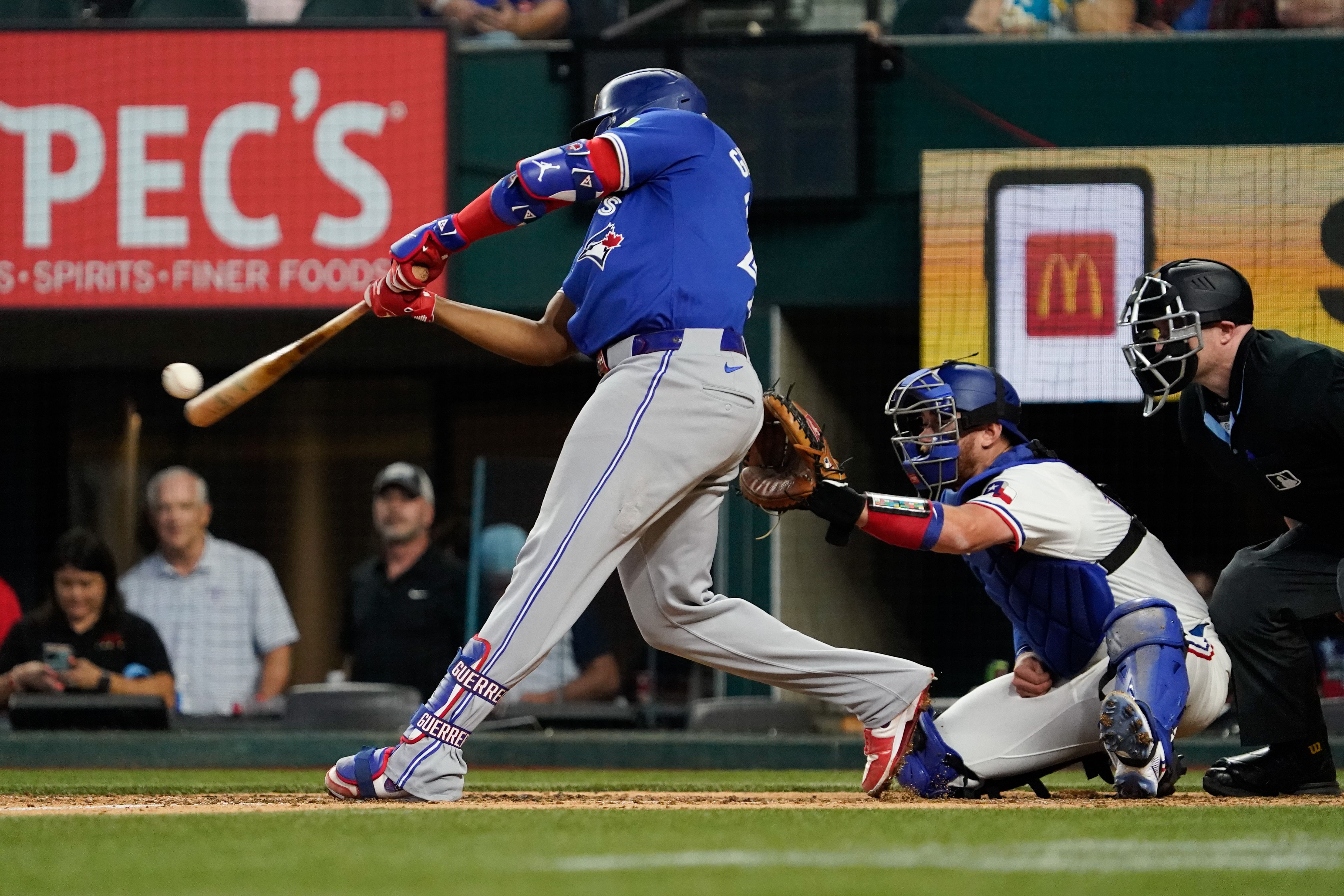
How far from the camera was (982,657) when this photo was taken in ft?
32.0

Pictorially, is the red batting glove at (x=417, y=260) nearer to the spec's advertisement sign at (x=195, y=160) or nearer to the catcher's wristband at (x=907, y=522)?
the catcher's wristband at (x=907, y=522)

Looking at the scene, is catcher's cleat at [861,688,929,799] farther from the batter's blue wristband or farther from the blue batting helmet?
the blue batting helmet

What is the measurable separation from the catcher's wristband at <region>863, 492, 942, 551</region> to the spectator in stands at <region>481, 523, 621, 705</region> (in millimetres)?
3845

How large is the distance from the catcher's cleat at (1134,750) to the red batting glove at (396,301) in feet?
6.39

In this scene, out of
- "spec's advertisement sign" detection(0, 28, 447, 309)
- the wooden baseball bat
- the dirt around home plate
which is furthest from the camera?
"spec's advertisement sign" detection(0, 28, 447, 309)

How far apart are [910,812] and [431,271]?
1.73 m

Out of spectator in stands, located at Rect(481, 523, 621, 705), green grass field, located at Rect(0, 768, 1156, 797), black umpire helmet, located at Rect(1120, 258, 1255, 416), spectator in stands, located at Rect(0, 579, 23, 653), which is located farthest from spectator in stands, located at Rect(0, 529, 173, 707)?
black umpire helmet, located at Rect(1120, 258, 1255, 416)

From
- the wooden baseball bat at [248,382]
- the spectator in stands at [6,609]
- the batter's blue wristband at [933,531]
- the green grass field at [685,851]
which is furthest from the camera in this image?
the spectator in stands at [6,609]

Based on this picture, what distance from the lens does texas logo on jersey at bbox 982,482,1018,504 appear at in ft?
13.9

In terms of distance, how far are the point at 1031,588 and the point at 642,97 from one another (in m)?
1.59

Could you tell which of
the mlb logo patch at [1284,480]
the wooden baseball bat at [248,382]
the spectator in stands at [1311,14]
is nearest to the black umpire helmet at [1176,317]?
the mlb logo patch at [1284,480]

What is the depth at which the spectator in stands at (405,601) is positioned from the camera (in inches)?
316

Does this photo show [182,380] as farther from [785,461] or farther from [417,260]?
[785,461]

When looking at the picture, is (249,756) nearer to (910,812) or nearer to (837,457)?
(837,457)
